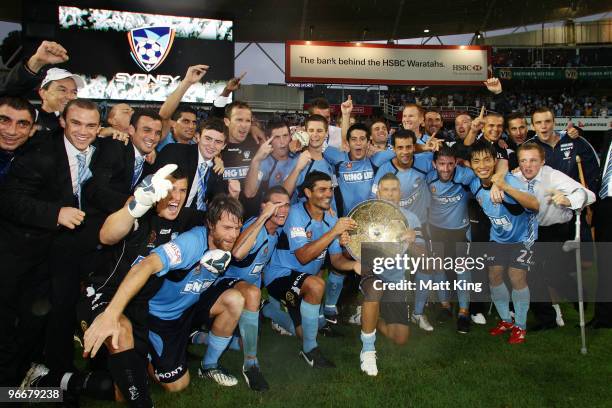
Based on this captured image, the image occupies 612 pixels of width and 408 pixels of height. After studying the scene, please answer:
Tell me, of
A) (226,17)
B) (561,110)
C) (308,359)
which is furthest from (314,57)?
(561,110)

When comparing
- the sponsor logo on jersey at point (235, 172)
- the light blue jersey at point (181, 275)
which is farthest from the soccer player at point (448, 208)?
the light blue jersey at point (181, 275)

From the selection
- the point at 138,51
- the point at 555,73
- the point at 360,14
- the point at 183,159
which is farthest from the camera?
the point at 555,73

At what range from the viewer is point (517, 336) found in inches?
206

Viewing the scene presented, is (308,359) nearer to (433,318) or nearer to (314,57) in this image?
(433,318)

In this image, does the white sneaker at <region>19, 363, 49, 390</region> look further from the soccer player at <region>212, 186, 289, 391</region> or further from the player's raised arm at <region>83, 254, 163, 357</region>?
the soccer player at <region>212, 186, 289, 391</region>

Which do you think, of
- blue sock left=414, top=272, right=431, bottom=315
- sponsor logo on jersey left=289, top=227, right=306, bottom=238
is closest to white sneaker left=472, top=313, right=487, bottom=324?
blue sock left=414, top=272, right=431, bottom=315

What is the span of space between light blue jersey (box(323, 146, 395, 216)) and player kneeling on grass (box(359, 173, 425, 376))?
0.42 meters

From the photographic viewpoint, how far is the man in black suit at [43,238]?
11.2ft

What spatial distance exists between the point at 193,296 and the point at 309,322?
1166 mm

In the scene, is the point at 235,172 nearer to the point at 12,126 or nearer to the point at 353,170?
the point at 353,170

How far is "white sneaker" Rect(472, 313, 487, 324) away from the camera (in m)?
5.96

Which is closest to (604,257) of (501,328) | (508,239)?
(508,239)

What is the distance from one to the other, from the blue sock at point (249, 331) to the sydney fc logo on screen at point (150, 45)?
17243 mm

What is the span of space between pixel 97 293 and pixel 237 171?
2.24 m
